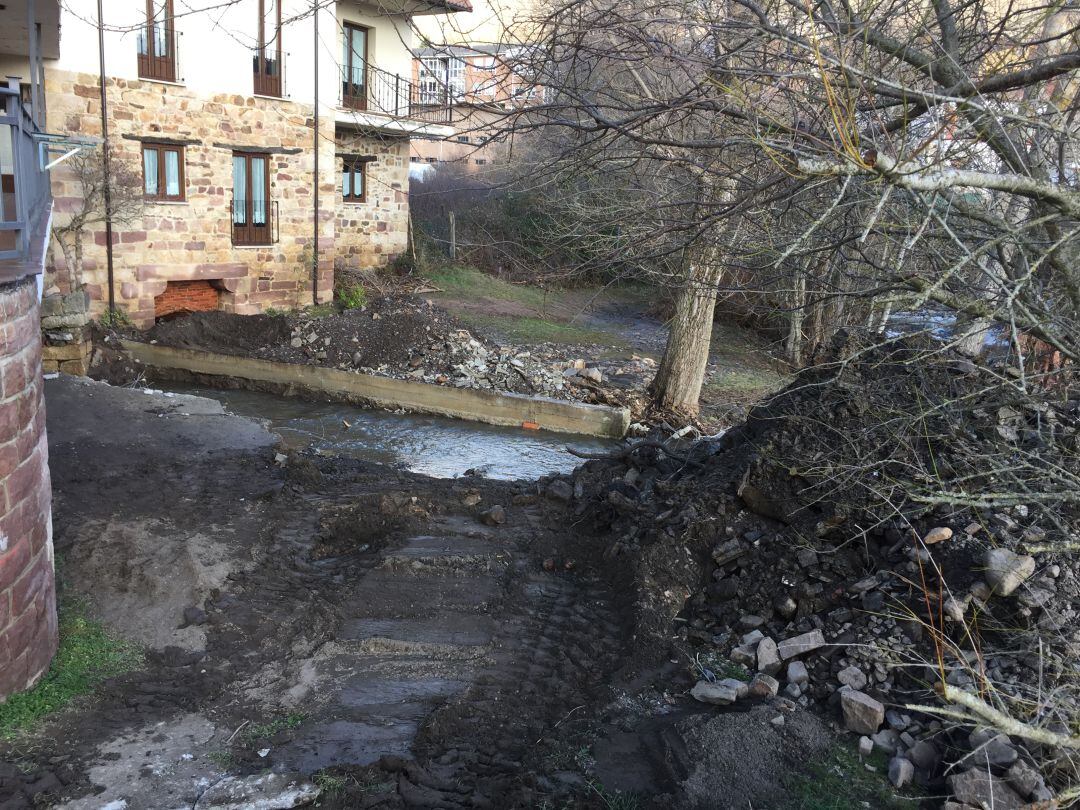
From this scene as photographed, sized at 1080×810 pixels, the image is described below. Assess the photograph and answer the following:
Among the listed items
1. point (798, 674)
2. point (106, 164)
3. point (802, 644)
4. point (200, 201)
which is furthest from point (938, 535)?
point (200, 201)

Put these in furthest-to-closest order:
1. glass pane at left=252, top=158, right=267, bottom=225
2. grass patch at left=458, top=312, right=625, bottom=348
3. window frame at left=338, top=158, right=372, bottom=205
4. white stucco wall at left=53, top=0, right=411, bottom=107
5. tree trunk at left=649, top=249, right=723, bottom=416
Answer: window frame at left=338, top=158, right=372, bottom=205, grass patch at left=458, top=312, right=625, bottom=348, glass pane at left=252, top=158, right=267, bottom=225, white stucco wall at left=53, top=0, right=411, bottom=107, tree trunk at left=649, top=249, right=723, bottom=416

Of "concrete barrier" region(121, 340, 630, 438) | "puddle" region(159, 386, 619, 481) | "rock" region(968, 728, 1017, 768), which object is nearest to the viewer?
"rock" region(968, 728, 1017, 768)

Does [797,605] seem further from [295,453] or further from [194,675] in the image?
[295,453]

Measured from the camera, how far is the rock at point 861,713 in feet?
16.3

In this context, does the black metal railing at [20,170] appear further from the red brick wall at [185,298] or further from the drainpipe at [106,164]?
the red brick wall at [185,298]

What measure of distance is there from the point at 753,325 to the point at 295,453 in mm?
14759

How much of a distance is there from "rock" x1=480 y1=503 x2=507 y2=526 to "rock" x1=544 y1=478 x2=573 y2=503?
2.50ft

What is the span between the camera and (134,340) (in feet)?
53.7

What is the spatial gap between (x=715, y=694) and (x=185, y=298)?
15.9m

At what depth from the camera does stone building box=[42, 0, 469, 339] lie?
1552cm

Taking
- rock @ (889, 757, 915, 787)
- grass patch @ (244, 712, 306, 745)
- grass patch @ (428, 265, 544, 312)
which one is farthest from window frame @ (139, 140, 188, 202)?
rock @ (889, 757, 915, 787)

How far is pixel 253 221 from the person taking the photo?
1903cm

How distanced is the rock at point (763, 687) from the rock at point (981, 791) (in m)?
1.24

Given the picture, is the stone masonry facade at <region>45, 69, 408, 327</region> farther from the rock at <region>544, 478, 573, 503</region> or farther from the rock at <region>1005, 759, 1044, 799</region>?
the rock at <region>1005, 759, 1044, 799</region>
